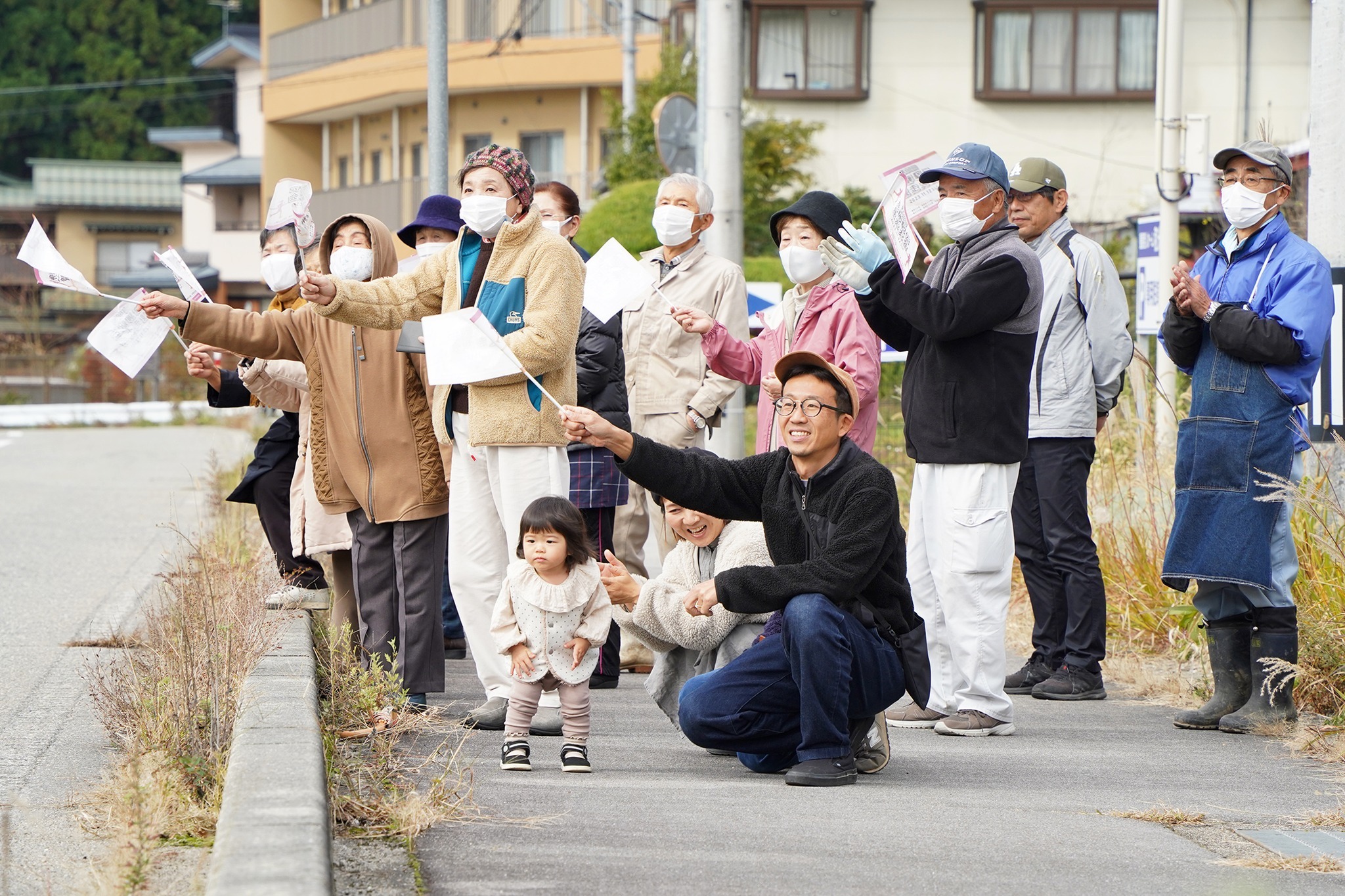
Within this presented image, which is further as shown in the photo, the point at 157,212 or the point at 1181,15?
the point at 157,212

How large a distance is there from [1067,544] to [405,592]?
274cm

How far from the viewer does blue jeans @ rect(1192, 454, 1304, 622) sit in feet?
20.5

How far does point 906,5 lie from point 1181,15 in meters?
14.7

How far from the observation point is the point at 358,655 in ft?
22.3

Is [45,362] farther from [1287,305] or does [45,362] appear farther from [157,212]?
[1287,305]

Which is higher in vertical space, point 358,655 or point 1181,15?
point 1181,15

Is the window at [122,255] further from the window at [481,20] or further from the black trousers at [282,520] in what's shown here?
the black trousers at [282,520]

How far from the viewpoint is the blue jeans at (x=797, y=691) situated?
16.9 ft

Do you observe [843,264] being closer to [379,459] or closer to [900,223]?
[900,223]

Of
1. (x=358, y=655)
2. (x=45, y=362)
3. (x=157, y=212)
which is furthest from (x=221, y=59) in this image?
(x=358, y=655)

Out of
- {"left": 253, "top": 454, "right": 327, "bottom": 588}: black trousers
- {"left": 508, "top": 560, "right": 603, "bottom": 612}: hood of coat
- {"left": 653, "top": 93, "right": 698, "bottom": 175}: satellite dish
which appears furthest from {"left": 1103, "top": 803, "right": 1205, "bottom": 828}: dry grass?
{"left": 653, "top": 93, "right": 698, "bottom": 175}: satellite dish

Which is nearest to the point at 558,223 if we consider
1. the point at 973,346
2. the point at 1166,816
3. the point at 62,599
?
the point at 973,346

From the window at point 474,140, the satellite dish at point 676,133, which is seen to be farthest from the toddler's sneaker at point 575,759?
the window at point 474,140

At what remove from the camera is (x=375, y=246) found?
21.3 ft
